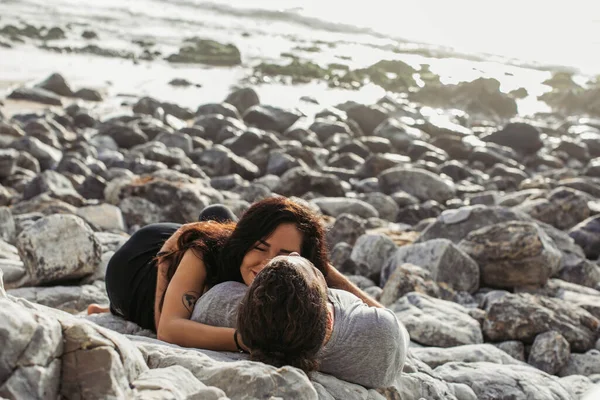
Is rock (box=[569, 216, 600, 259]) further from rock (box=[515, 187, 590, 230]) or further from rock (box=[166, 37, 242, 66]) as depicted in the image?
rock (box=[166, 37, 242, 66])

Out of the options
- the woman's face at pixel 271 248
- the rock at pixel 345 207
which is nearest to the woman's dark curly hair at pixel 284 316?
the woman's face at pixel 271 248

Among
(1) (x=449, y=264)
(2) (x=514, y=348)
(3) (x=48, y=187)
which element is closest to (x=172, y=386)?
(2) (x=514, y=348)

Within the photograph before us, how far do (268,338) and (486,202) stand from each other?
906cm

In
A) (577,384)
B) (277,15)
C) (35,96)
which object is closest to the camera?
(577,384)

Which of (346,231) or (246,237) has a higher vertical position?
(246,237)

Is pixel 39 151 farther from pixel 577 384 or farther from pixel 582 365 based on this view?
pixel 577 384

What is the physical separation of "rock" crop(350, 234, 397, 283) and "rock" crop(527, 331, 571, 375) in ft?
7.00

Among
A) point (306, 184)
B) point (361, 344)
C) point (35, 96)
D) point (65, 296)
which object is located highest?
point (361, 344)

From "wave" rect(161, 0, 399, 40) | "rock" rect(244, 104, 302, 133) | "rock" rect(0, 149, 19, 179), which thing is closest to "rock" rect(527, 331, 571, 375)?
"rock" rect(0, 149, 19, 179)

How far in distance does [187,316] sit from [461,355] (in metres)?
2.06

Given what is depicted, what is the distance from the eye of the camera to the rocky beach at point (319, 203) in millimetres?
2342

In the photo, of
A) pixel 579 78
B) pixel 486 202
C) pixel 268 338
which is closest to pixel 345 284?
pixel 268 338

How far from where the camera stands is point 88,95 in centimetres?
1733

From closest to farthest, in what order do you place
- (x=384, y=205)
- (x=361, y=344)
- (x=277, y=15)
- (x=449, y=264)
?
(x=361, y=344) → (x=449, y=264) → (x=384, y=205) → (x=277, y=15)
